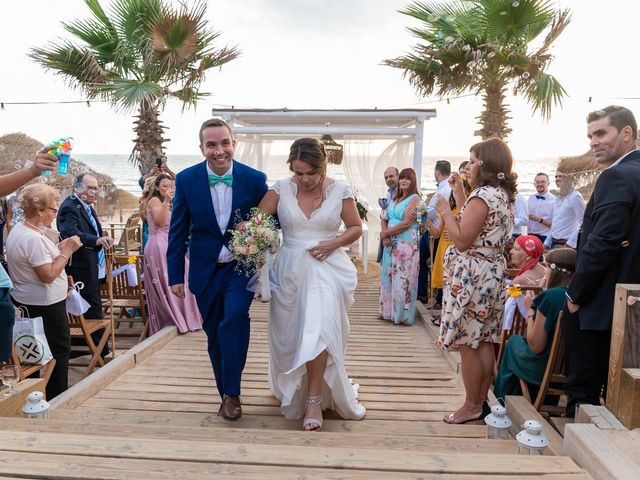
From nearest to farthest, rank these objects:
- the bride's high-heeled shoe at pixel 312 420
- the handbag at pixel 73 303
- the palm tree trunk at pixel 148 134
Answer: the bride's high-heeled shoe at pixel 312 420 → the handbag at pixel 73 303 → the palm tree trunk at pixel 148 134

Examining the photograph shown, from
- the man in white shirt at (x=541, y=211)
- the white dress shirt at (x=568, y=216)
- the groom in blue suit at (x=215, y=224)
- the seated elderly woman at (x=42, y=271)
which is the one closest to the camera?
the groom in blue suit at (x=215, y=224)

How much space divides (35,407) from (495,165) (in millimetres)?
3032

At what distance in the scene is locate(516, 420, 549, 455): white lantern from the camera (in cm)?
211

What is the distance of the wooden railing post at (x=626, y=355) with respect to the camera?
2.11 m

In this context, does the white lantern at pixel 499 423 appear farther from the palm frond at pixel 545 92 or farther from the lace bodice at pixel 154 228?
the palm frond at pixel 545 92

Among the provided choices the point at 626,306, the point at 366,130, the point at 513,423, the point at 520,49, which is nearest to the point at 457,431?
the point at 513,423

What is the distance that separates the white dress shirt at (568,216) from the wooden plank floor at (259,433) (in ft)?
11.2

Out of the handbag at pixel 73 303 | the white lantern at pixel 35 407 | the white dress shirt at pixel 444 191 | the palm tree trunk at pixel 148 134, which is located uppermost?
the palm tree trunk at pixel 148 134

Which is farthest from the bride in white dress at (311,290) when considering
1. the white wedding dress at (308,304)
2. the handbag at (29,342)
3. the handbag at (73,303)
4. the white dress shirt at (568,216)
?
the white dress shirt at (568,216)

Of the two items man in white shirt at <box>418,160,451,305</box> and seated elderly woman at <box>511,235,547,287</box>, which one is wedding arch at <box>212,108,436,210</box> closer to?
man in white shirt at <box>418,160,451,305</box>

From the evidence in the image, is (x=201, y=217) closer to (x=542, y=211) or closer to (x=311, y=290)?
(x=311, y=290)

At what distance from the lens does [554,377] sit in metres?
3.33

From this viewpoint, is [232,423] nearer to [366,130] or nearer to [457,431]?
[457,431]

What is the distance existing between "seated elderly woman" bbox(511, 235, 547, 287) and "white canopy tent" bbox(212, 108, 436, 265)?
604cm
